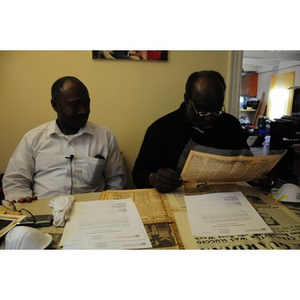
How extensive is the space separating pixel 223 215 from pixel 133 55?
3.74 ft

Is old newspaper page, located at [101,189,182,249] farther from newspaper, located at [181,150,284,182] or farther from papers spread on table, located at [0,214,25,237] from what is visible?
papers spread on table, located at [0,214,25,237]

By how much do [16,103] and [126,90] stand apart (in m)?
0.70

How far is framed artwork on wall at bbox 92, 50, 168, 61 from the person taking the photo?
1428 millimetres

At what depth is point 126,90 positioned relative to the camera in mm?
1516

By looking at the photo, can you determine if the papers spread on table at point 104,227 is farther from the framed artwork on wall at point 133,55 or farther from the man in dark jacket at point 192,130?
the framed artwork on wall at point 133,55

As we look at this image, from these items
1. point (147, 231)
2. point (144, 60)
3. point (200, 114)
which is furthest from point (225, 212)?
point (144, 60)

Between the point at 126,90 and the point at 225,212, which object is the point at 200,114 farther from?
the point at 126,90

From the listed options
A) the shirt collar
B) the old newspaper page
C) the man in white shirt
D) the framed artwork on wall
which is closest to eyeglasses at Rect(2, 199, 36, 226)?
the old newspaper page

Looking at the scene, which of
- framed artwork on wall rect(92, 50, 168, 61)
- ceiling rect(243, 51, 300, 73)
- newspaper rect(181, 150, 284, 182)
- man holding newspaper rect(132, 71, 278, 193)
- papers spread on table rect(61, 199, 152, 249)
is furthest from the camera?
ceiling rect(243, 51, 300, 73)

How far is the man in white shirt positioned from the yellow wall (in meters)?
0.31

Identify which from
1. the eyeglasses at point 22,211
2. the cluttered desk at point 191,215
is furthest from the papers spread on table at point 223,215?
the eyeglasses at point 22,211

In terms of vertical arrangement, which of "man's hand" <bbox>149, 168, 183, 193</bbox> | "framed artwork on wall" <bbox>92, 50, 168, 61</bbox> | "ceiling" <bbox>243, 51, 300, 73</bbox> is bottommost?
"man's hand" <bbox>149, 168, 183, 193</bbox>

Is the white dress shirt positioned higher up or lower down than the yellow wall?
lower down

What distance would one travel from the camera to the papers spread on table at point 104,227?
1.86 feet
